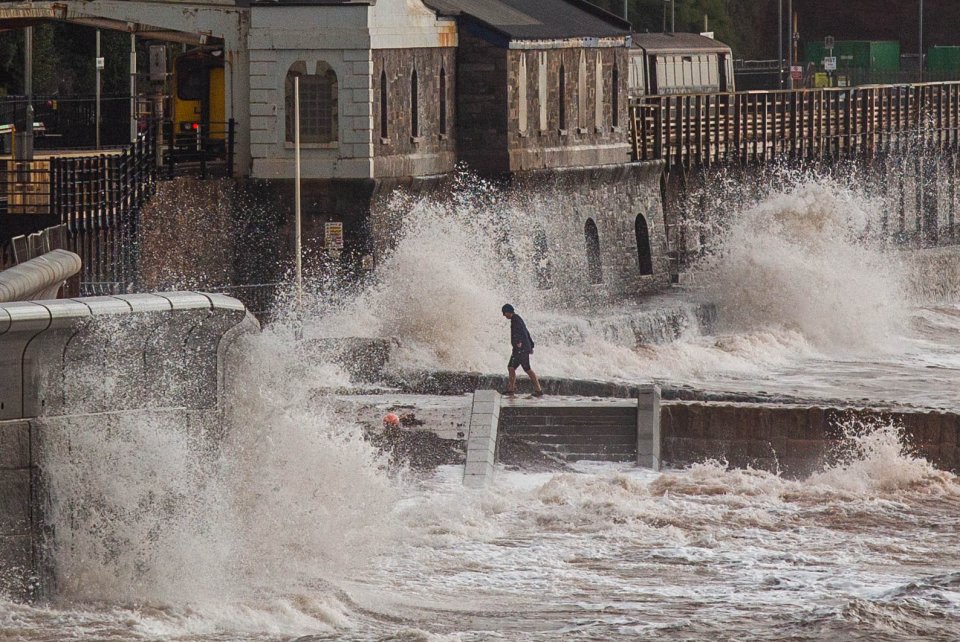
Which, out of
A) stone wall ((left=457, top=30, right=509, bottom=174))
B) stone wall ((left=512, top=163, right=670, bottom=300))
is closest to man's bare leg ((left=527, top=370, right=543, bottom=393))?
stone wall ((left=457, top=30, right=509, bottom=174))

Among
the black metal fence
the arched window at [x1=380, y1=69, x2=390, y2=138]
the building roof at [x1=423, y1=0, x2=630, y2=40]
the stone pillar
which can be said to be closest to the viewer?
the stone pillar

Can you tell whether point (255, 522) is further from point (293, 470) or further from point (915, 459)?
point (915, 459)

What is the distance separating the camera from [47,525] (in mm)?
17938

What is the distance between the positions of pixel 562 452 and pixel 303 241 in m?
11.3

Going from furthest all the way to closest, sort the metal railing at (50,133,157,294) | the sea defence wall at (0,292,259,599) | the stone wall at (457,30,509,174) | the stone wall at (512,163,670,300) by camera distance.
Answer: the stone wall at (512,163,670,300) → the stone wall at (457,30,509,174) → the metal railing at (50,133,157,294) → the sea defence wall at (0,292,259,599)

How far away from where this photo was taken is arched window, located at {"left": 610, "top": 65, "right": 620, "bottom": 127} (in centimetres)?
4759

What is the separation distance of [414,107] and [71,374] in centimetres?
2169

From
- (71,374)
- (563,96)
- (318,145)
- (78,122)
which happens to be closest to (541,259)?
(563,96)

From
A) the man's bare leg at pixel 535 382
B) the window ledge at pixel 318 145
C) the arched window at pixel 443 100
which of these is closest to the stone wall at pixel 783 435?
the man's bare leg at pixel 535 382

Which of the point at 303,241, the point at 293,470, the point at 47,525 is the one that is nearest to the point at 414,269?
the point at 303,241

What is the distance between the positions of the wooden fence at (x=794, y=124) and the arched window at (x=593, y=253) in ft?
12.8

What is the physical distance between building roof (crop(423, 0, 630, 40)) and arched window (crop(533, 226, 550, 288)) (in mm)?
3944

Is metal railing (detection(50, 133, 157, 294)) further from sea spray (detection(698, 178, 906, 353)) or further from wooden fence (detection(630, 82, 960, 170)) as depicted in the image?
wooden fence (detection(630, 82, 960, 170))

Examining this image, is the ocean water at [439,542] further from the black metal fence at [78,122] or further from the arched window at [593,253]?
the black metal fence at [78,122]
